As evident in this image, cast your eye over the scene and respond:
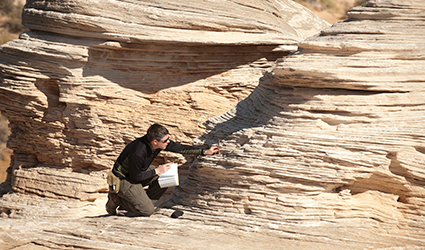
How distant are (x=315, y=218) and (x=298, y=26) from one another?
8132mm

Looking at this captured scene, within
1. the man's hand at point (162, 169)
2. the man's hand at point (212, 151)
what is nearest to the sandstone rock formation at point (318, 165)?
the man's hand at point (212, 151)

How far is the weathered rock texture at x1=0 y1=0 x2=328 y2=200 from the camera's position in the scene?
9.27 metres

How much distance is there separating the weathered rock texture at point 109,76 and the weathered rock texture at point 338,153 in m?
3.99

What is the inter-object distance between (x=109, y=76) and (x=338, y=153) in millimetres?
5873

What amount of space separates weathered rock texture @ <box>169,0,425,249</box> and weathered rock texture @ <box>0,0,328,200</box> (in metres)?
3.99

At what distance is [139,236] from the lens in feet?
18.1

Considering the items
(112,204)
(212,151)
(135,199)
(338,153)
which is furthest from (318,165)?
(112,204)

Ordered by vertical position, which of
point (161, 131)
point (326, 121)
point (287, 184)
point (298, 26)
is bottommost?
point (287, 184)

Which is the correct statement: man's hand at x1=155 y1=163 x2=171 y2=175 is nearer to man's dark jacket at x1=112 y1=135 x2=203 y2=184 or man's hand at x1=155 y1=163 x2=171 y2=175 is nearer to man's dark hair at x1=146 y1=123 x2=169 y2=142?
man's dark jacket at x1=112 y1=135 x2=203 y2=184

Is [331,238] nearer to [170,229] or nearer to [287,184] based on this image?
[287,184]

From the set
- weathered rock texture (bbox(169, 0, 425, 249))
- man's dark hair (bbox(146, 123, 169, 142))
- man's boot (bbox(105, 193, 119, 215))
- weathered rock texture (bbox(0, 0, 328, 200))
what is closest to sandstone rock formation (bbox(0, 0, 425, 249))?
weathered rock texture (bbox(169, 0, 425, 249))

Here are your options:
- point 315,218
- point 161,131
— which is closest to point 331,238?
point 315,218

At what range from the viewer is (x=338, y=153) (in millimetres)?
5539

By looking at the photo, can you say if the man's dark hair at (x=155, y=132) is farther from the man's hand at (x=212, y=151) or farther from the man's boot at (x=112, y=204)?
the man's boot at (x=112, y=204)
